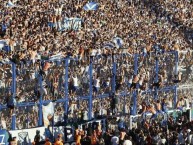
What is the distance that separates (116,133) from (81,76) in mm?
2919

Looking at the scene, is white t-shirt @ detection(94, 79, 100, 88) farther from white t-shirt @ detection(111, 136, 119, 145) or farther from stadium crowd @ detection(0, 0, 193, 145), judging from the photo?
white t-shirt @ detection(111, 136, 119, 145)

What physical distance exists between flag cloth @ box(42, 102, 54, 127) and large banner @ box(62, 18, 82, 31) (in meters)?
13.5

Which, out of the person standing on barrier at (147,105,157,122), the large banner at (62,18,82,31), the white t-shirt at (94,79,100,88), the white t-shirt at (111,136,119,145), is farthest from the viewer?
the large banner at (62,18,82,31)

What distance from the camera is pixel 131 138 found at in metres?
23.0

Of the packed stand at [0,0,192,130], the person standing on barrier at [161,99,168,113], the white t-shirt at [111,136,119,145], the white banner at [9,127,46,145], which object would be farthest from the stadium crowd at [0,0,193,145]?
the white t-shirt at [111,136,119,145]

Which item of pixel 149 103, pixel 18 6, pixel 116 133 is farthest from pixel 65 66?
pixel 18 6

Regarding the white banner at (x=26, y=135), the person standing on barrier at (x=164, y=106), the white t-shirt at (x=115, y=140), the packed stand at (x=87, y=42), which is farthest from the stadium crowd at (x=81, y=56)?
the white t-shirt at (x=115, y=140)

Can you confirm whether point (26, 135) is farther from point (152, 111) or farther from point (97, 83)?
point (152, 111)

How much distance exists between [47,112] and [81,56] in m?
3.01

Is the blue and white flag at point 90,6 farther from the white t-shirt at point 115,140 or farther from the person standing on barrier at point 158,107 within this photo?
the white t-shirt at point 115,140

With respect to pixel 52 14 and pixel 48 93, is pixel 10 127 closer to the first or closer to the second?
pixel 48 93

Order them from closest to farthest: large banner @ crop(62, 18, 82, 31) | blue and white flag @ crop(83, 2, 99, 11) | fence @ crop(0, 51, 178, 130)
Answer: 1. fence @ crop(0, 51, 178, 130)
2. large banner @ crop(62, 18, 82, 31)
3. blue and white flag @ crop(83, 2, 99, 11)

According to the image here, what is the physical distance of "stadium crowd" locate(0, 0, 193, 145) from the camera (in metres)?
23.4

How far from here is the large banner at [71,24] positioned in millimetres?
37375
